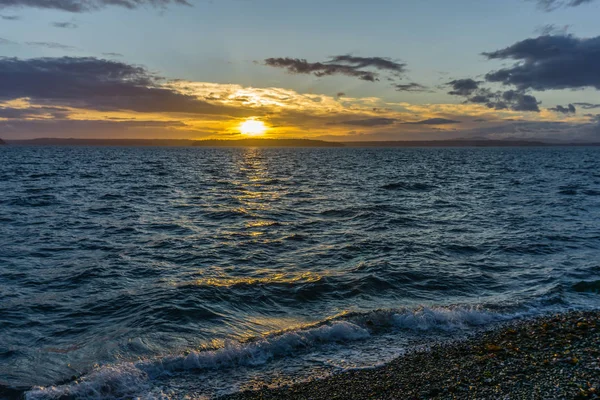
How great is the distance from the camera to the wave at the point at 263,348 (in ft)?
28.2

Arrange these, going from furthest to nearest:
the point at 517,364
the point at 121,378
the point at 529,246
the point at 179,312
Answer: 1. the point at 529,246
2. the point at 179,312
3. the point at 121,378
4. the point at 517,364

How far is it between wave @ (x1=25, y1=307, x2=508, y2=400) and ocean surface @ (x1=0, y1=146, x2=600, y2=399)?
0.04 metres

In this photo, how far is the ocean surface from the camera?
9656mm

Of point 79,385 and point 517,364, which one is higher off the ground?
point 517,364

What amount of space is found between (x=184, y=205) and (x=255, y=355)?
81.9 feet

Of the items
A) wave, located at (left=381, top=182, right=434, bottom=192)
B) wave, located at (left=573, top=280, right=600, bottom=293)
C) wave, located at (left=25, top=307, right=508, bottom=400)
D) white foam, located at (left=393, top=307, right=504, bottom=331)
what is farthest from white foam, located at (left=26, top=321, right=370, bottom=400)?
wave, located at (left=381, top=182, right=434, bottom=192)

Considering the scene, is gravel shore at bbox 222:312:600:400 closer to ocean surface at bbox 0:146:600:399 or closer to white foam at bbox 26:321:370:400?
ocean surface at bbox 0:146:600:399

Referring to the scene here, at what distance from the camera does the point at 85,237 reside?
2188cm

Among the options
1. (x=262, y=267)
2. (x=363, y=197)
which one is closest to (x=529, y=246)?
(x=262, y=267)

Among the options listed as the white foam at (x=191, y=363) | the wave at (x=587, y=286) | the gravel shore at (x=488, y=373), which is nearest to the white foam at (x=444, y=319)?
the gravel shore at (x=488, y=373)

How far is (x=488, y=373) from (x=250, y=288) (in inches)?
342

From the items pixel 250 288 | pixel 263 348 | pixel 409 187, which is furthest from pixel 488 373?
pixel 409 187

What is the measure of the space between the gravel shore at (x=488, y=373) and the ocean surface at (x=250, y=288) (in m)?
0.87

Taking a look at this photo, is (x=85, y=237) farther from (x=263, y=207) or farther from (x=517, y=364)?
(x=517, y=364)
